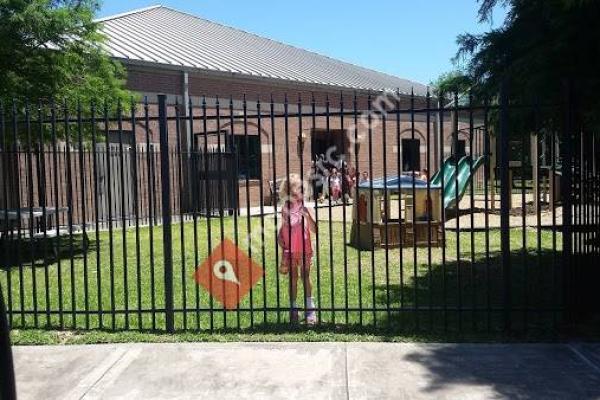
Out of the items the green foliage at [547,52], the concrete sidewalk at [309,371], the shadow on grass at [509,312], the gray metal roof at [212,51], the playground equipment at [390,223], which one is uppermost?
the gray metal roof at [212,51]

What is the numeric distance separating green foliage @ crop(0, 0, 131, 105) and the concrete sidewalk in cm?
591

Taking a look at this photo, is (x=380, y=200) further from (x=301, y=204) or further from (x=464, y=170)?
(x=301, y=204)

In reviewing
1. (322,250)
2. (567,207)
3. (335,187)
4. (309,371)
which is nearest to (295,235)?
(309,371)

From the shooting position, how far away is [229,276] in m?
8.59

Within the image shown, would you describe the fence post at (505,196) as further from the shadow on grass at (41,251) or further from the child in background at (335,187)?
the child in background at (335,187)

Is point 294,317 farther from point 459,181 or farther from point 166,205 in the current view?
point 459,181

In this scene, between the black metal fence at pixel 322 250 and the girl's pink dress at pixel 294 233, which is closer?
the black metal fence at pixel 322 250

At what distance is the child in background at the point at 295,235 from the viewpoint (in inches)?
240

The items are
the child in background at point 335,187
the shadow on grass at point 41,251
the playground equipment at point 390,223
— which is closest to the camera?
the shadow on grass at point 41,251

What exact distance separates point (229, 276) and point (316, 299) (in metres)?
1.76

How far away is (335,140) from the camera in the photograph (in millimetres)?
26781

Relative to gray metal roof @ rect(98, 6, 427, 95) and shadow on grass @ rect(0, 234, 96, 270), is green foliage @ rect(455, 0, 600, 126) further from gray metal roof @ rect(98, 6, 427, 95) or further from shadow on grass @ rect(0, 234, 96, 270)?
gray metal roof @ rect(98, 6, 427, 95)

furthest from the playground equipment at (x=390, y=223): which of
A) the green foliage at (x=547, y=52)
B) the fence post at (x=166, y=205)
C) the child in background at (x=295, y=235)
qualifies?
the fence post at (x=166, y=205)

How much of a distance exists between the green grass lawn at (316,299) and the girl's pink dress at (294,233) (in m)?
0.20
